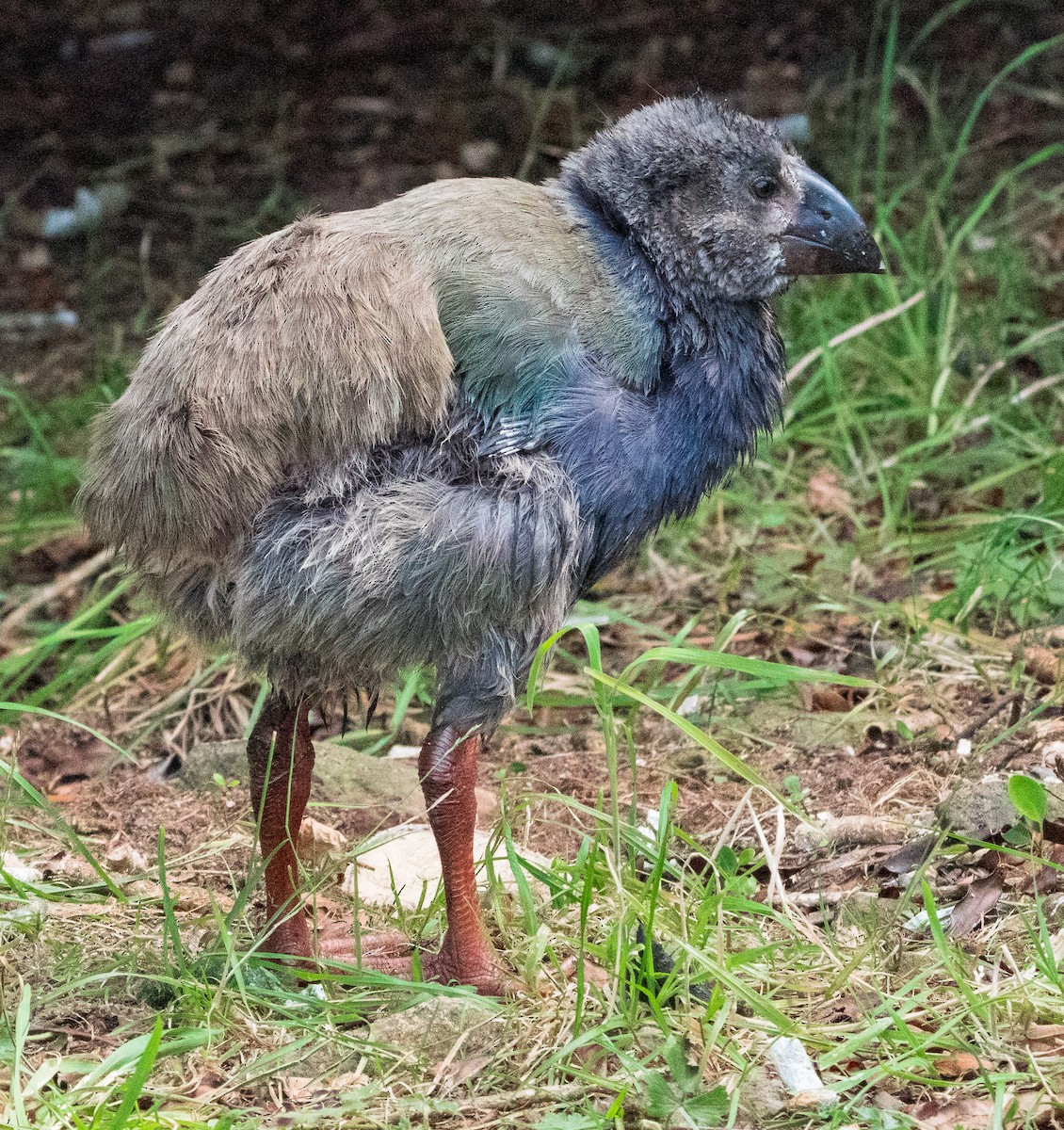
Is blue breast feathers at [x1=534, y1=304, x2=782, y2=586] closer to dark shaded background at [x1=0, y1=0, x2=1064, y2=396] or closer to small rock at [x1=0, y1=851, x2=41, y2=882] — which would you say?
small rock at [x1=0, y1=851, x2=41, y2=882]

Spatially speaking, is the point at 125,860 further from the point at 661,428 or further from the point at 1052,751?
the point at 1052,751

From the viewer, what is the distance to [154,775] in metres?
3.96

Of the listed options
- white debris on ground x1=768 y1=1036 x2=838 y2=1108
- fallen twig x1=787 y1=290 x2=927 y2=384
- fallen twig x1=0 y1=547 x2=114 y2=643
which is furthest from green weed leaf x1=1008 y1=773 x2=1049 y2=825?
fallen twig x1=0 y1=547 x2=114 y2=643

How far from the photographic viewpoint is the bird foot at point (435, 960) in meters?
2.76

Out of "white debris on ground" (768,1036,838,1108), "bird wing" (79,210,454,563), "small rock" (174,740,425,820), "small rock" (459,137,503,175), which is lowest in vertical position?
"small rock" (174,740,425,820)

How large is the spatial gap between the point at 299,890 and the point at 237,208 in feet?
14.6

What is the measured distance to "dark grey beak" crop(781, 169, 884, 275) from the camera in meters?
3.12

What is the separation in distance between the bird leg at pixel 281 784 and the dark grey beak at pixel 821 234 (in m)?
1.36

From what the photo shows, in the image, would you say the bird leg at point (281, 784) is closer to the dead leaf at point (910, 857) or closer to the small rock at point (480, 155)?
the dead leaf at point (910, 857)

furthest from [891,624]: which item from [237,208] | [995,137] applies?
[237,208]

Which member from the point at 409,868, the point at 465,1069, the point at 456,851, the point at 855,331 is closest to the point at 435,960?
the point at 456,851

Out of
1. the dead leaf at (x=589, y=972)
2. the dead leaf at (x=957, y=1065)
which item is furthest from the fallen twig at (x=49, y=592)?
the dead leaf at (x=957, y=1065)

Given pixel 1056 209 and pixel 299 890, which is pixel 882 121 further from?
pixel 299 890

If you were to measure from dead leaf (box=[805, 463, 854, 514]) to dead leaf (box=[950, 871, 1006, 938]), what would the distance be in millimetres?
1969
